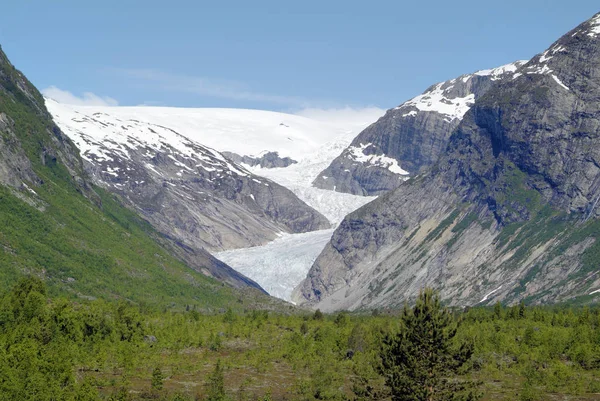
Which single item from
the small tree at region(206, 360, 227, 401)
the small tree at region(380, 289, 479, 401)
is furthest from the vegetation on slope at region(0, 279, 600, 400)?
the small tree at region(380, 289, 479, 401)

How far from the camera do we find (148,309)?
524ft

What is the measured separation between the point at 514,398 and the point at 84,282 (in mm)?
109318

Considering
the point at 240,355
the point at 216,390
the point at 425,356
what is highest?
the point at 425,356

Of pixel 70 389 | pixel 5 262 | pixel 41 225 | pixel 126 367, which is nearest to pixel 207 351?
pixel 126 367

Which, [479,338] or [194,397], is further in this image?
[479,338]

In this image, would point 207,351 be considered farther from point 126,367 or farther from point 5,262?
point 5,262

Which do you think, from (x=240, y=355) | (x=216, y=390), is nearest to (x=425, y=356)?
(x=216, y=390)

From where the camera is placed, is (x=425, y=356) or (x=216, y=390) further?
(x=216, y=390)

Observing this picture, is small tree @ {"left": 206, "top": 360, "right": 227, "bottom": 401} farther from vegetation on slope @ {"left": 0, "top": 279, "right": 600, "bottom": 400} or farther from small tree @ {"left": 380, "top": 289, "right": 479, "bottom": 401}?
small tree @ {"left": 380, "top": 289, "right": 479, "bottom": 401}

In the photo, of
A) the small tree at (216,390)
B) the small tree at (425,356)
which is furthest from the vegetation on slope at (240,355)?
the small tree at (425,356)

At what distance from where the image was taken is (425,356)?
65.8 m

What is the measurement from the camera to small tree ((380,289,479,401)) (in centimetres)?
6425

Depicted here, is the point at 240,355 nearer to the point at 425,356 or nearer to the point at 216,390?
the point at 216,390

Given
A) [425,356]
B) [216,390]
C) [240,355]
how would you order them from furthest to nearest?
[240,355]
[216,390]
[425,356]
